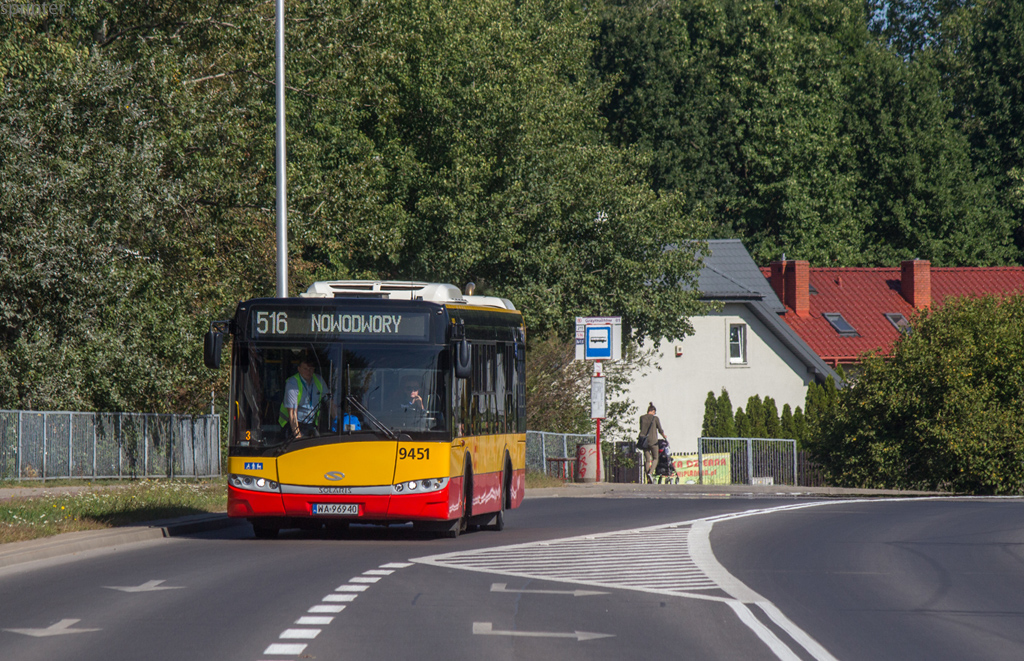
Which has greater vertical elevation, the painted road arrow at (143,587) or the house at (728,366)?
the house at (728,366)

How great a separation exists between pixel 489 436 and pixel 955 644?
10.6m

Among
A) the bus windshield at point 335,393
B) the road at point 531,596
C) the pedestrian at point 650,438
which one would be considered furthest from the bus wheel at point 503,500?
the pedestrian at point 650,438

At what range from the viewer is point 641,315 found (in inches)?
1737

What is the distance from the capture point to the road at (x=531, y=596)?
998 cm

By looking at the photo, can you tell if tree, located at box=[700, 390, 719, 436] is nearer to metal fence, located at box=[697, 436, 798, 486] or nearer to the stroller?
metal fence, located at box=[697, 436, 798, 486]

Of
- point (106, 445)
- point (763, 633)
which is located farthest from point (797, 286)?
point (763, 633)

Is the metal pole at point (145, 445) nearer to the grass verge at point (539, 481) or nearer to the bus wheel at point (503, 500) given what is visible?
the grass verge at point (539, 481)

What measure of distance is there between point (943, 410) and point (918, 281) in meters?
29.5

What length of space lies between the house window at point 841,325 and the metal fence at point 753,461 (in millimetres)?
19075

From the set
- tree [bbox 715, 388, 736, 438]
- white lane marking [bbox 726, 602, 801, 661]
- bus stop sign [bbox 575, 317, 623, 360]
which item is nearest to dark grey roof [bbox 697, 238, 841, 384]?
tree [bbox 715, 388, 736, 438]

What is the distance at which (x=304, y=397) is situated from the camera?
17.8 m

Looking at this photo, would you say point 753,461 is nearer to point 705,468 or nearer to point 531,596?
point 705,468

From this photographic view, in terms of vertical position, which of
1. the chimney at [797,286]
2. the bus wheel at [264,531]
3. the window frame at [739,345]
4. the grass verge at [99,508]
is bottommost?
the bus wheel at [264,531]

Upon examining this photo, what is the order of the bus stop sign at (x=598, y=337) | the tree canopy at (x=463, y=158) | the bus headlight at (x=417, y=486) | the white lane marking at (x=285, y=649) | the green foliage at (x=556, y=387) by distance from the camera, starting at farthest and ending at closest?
the green foliage at (x=556, y=387), the bus stop sign at (x=598, y=337), the tree canopy at (x=463, y=158), the bus headlight at (x=417, y=486), the white lane marking at (x=285, y=649)
